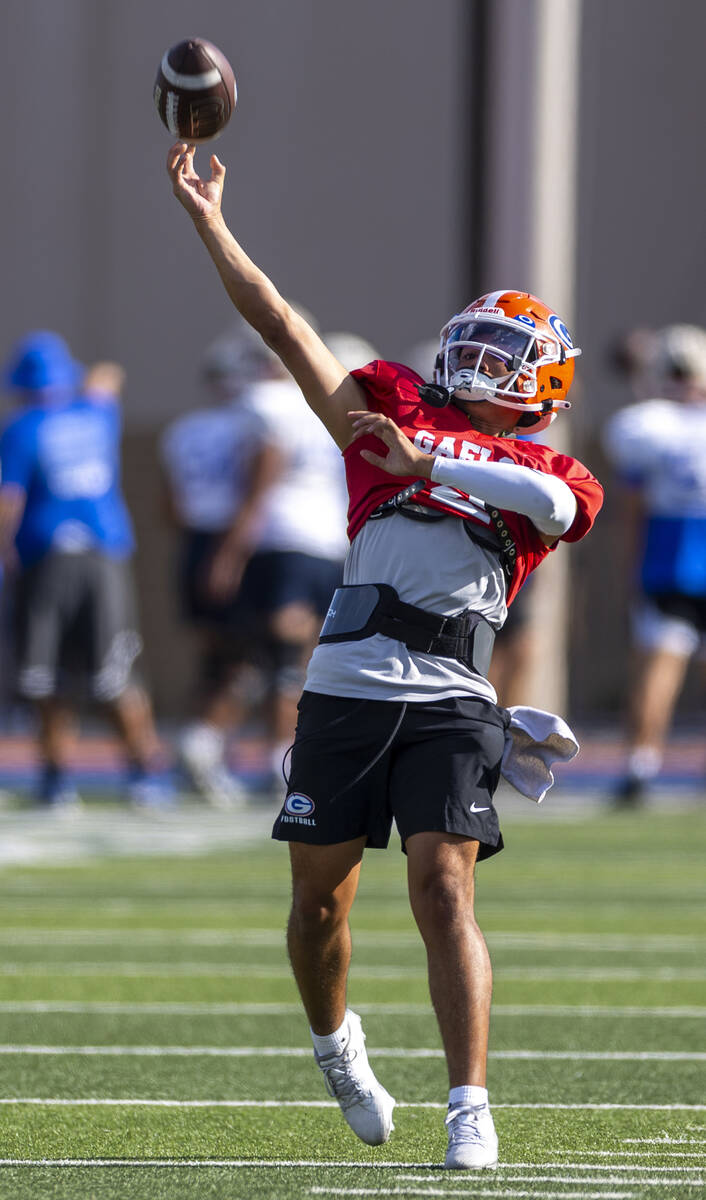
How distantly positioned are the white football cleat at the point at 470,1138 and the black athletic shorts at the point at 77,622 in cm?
738

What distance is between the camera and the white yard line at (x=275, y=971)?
6613 mm

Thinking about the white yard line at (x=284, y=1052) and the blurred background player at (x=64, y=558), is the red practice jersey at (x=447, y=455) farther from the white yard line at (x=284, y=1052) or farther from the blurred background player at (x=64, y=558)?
the blurred background player at (x=64, y=558)

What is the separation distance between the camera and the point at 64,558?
11.5 meters

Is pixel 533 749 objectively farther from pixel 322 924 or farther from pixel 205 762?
pixel 205 762

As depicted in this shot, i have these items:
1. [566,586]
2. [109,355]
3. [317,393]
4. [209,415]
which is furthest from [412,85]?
[317,393]

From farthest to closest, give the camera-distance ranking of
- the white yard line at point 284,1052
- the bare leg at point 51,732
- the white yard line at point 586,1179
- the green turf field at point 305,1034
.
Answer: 1. the bare leg at point 51,732
2. the white yard line at point 284,1052
3. the green turf field at point 305,1034
4. the white yard line at point 586,1179

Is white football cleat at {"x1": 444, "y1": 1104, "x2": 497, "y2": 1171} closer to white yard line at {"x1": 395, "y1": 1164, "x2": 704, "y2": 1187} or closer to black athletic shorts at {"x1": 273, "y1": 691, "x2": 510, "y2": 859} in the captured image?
white yard line at {"x1": 395, "y1": 1164, "x2": 704, "y2": 1187}

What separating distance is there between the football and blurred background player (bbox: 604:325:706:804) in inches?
274

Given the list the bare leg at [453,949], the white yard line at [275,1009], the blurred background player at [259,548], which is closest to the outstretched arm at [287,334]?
the bare leg at [453,949]

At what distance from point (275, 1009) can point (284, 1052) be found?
66cm

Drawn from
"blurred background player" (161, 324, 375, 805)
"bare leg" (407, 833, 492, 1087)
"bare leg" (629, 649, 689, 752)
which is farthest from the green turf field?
"blurred background player" (161, 324, 375, 805)

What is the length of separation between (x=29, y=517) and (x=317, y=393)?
714cm

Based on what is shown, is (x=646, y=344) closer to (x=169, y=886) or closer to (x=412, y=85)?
(x=169, y=886)

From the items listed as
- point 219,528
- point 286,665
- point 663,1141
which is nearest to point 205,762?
point 286,665
